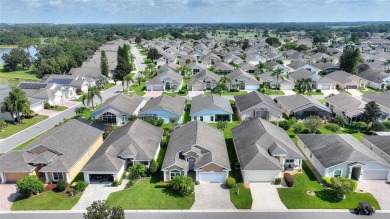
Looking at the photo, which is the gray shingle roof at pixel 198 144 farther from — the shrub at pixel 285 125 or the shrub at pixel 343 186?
the shrub at pixel 285 125

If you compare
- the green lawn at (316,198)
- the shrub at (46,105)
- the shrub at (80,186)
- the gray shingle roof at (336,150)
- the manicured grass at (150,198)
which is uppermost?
the gray shingle roof at (336,150)

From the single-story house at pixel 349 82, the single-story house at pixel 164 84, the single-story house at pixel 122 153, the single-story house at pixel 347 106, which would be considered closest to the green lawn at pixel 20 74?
the single-story house at pixel 164 84

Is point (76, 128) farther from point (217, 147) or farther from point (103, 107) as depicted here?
point (217, 147)

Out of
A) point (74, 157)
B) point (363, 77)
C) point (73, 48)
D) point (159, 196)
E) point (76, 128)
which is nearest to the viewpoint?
point (159, 196)

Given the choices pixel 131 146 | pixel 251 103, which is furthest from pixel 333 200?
pixel 251 103

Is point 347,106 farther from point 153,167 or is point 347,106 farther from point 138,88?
point 138,88
